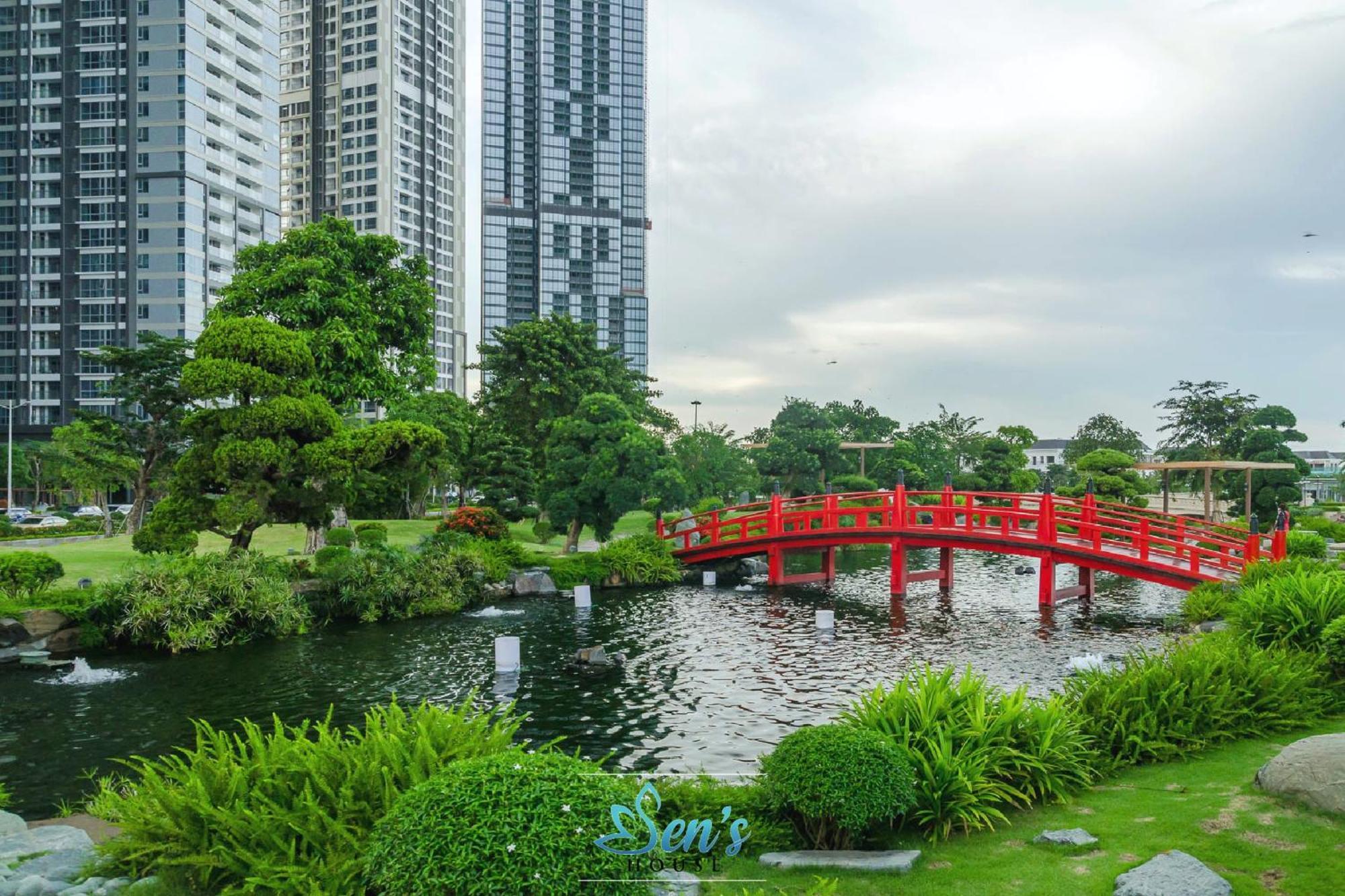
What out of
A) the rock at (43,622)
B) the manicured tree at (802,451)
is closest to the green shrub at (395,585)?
the rock at (43,622)

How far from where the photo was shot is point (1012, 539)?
2370 centimetres

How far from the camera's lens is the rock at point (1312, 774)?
22.9 feet

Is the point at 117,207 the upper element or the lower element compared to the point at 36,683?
upper

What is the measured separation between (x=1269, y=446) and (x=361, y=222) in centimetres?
9674

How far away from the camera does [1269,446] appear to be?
39.7 meters

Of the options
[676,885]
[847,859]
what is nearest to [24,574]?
[676,885]

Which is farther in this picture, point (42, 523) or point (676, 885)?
point (42, 523)

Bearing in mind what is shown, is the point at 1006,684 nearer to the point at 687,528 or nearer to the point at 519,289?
the point at 687,528

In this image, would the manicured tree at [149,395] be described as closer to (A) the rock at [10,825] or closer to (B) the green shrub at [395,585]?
(B) the green shrub at [395,585]

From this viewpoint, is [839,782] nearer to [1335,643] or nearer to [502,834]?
[502,834]

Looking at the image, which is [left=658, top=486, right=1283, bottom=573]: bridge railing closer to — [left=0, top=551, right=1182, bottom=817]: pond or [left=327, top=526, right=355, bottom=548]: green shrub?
[left=0, top=551, right=1182, bottom=817]: pond

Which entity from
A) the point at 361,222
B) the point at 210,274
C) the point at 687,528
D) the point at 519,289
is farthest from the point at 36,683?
the point at 519,289

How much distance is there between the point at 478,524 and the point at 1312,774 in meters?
23.9

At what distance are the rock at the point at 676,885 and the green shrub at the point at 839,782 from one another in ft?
3.58
